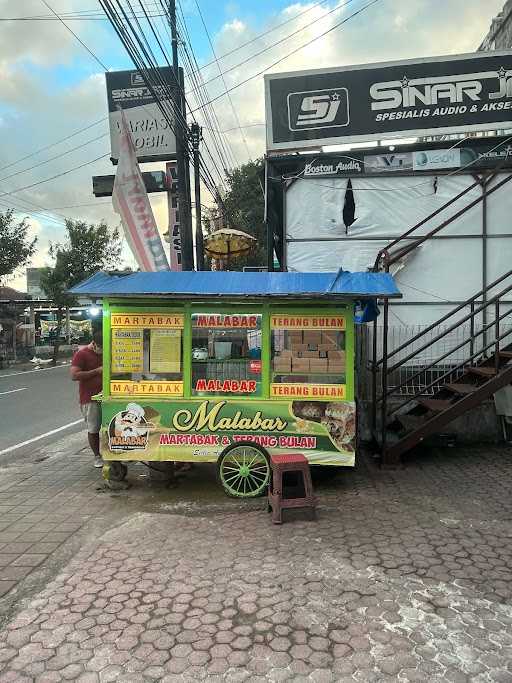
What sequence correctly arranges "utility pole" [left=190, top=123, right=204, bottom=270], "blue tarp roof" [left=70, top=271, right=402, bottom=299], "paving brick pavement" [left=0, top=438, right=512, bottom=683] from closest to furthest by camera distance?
"paving brick pavement" [left=0, top=438, right=512, bottom=683]
"blue tarp roof" [left=70, top=271, right=402, bottom=299]
"utility pole" [left=190, top=123, right=204, bottom=270]

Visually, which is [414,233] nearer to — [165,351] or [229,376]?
[229,376]

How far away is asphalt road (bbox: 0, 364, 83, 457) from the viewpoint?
8.87 metres

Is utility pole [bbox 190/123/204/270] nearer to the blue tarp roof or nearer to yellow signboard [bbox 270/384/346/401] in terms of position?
the blue tarp roof

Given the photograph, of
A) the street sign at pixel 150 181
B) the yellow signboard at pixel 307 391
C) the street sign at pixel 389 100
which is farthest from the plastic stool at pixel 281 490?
the street sign at pixel 150 181

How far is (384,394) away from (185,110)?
813 centimetres

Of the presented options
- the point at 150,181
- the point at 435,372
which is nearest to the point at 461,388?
the point at 435,372

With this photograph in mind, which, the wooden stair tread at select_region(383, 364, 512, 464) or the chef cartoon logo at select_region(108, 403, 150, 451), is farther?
the wooden stair tread at select_region(383, 364, 512, 464)

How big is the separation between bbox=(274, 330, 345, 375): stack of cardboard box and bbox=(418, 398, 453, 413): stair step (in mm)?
1761

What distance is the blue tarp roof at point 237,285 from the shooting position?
5109 millimetres

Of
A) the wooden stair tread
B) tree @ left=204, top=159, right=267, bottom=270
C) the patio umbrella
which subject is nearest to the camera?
the wooden stair tread

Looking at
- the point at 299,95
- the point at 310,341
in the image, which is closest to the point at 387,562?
the point at 310,341

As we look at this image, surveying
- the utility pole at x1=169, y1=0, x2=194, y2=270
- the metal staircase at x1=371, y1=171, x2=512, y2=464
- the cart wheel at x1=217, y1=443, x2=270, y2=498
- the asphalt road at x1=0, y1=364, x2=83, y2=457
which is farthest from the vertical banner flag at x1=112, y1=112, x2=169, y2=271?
the cart wheel at x1=217, y1=443, x2=270, y2=498

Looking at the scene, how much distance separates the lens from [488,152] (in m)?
8.57

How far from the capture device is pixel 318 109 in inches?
360
